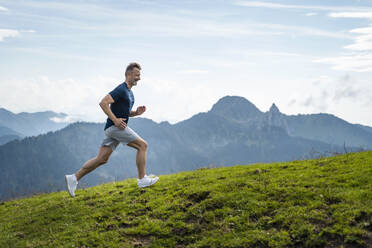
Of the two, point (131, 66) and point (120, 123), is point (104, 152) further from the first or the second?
point (131, 66)

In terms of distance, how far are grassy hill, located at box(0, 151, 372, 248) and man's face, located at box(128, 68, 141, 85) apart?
4141mm

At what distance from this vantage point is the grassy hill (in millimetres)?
7840

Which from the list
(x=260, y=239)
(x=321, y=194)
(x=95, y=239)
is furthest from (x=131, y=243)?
(x=321, y=194)

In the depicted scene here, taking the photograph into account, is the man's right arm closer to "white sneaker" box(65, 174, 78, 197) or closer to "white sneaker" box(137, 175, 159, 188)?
"white sneaker" box(137, 175, 159, 188)

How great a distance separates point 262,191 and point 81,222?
5.69 metres

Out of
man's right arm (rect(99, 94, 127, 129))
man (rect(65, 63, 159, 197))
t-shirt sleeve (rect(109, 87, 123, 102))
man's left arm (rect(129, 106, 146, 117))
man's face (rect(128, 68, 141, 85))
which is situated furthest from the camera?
man's left arm (rect(129, 106, 146, 117))

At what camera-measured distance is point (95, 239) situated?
344 inches

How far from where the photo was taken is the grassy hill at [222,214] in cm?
784

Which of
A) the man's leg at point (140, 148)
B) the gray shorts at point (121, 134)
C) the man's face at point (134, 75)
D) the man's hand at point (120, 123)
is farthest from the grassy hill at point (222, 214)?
the man's face at point (134, 75)

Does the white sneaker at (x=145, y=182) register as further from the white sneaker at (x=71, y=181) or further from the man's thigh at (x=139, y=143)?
the white sneaker at (x=71, y=181)

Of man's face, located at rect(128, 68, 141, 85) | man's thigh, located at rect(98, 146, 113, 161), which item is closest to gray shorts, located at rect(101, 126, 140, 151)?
man's thigh, located at rect(98, 146, 113, 161)

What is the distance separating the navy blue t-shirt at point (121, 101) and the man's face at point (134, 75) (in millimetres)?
281

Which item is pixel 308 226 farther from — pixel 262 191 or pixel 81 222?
pixel 81 222

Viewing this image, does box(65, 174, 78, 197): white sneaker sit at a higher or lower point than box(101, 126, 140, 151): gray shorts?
lower
